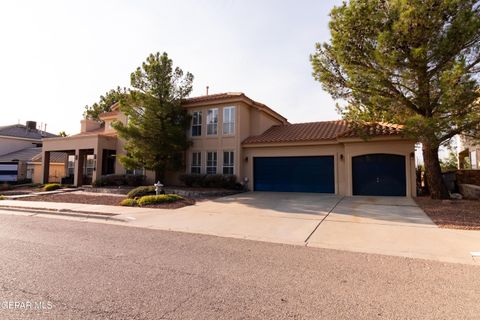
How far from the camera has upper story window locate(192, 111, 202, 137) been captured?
66.1 feet

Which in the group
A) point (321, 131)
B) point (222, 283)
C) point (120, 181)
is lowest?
point (222, 283)

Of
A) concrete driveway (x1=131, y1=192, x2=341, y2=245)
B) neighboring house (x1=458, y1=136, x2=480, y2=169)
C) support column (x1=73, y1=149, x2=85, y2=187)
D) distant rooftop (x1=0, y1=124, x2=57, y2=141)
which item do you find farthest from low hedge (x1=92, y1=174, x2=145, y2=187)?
distant rooftop (x1=0, y1=124, x2=57, y2=141)

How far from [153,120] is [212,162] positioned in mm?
4922

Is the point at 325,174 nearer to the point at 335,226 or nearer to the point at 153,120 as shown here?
the point at 335,226

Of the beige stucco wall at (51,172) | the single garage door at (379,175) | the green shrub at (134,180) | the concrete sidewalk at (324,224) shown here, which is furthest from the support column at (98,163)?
the single garage door at (379,175)

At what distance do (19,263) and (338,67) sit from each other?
13.6 metres

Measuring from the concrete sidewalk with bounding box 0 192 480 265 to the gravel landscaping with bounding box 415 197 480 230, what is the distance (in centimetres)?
33

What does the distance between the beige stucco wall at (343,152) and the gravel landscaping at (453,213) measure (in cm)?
335

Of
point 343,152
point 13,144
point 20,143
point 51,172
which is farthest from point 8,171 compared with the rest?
point 343,152

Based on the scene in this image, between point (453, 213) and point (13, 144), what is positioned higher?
point (13, 144)

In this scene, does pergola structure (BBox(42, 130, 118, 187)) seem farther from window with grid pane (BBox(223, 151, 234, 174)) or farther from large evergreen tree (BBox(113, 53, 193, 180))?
window with grid pane (BBox(223, 151, 234, 174))

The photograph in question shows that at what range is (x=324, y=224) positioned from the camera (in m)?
8.34

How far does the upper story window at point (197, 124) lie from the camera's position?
66.1 feet

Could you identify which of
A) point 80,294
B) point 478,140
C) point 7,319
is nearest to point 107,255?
point 80,294
